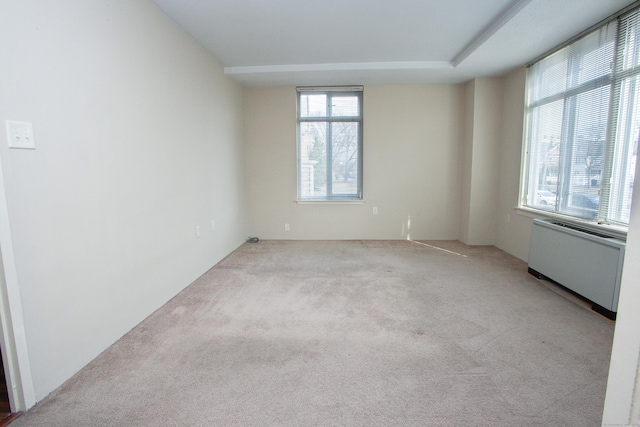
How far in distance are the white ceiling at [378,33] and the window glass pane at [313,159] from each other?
2.90 ft

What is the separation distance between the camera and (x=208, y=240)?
370cm

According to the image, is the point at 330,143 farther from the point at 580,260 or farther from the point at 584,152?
the point at 580,260

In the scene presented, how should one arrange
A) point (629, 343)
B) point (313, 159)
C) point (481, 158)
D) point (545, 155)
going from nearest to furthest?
point (629, 343), point (545, 155), point (481, 158), point (313, 159)

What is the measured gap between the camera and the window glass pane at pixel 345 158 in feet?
16.7

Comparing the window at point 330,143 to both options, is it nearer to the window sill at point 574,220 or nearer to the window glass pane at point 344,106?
the window glass pane at point 344,106

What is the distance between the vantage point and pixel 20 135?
4.90 feet

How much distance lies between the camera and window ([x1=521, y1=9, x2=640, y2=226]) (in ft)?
8.82

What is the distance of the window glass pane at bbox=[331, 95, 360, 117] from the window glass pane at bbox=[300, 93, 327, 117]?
0.15 meters

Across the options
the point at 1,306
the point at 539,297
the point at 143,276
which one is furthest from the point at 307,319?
the point at 539,297

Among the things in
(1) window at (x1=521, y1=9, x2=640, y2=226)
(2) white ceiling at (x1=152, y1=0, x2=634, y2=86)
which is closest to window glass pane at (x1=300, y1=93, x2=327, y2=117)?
(2) white ceiling at (x1=152, y1=0, x2=634, y2=86)

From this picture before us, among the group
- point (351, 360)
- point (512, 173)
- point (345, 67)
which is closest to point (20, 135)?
point (351, 360)

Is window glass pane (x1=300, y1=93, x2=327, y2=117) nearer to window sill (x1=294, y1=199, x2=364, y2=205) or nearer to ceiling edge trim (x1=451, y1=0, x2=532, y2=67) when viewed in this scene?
window sill (x1=294, y1=199, x2=364, y2=205)

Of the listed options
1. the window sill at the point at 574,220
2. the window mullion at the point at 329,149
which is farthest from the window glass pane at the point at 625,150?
the window mullion at the point at 329,149

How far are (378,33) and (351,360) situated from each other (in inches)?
121
